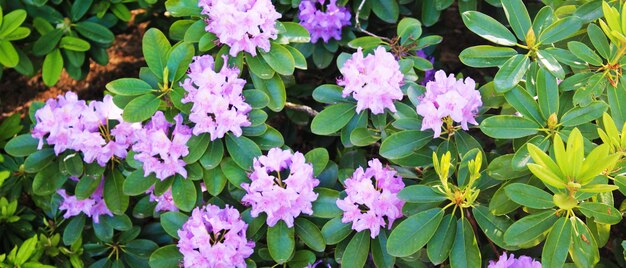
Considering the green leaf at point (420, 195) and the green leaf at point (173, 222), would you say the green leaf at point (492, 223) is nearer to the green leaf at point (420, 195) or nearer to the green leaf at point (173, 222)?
the green leaf at point (420, 195)

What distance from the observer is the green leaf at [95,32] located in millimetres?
2781

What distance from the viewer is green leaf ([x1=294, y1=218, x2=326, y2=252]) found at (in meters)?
1.95

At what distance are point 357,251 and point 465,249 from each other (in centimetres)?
30

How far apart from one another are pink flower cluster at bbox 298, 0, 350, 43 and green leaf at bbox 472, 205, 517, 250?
97cm

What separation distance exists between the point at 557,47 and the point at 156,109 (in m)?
1.18

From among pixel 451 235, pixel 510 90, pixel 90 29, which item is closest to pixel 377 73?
pixel 510 90

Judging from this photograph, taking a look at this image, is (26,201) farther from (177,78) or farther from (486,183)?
(486,183)

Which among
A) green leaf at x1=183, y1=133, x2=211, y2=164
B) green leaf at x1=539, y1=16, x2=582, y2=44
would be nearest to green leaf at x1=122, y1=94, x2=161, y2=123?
green leaf at x1=183, y1=133, x2=211, y2=164

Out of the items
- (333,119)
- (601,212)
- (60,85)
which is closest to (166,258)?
(333,119)

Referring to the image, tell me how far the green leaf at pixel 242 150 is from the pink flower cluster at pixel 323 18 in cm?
65

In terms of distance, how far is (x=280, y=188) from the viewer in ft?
6.05

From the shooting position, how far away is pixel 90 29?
2.79m

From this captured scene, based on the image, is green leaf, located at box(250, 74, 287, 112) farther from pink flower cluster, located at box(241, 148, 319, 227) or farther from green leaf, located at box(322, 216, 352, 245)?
green leaf, located at box(322, 216, 352, 245)

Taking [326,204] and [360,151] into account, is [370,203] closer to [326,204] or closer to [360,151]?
[326,204]
